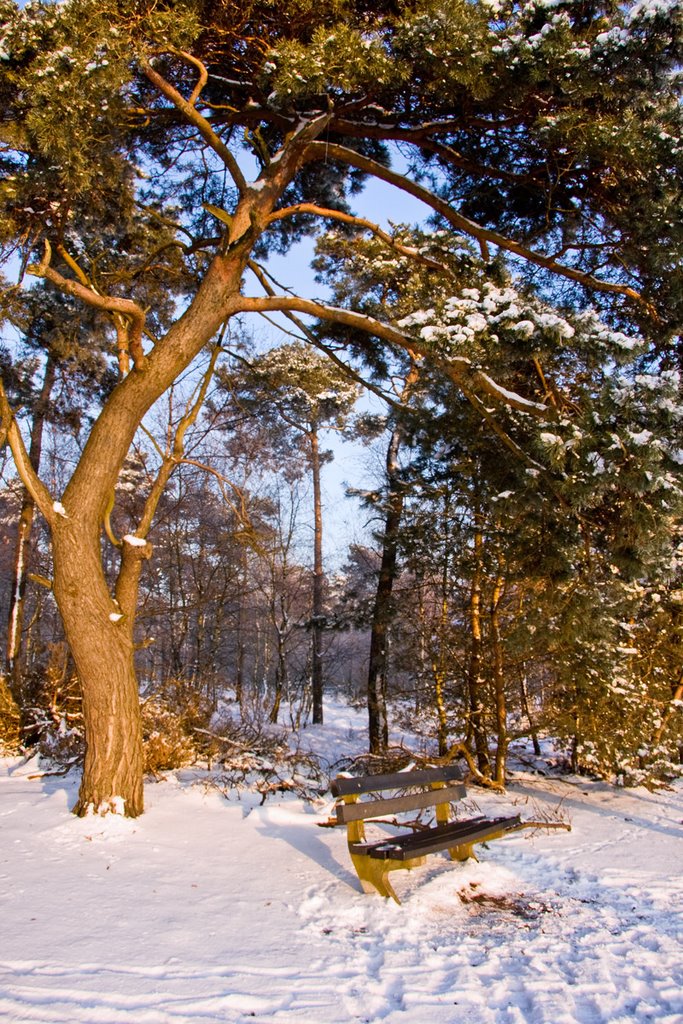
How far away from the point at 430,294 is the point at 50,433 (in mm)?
12374

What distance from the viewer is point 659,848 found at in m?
5.96

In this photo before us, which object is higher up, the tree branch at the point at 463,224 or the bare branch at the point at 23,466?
the tree branch at the point at 463,224

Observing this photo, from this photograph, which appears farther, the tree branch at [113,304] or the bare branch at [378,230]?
the bare branch at [378,230]

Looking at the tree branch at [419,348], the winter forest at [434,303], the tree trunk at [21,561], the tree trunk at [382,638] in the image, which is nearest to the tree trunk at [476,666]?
the winter forest at [434,303]

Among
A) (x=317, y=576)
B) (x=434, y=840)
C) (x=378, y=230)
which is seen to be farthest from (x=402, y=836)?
(x=317, y=576)

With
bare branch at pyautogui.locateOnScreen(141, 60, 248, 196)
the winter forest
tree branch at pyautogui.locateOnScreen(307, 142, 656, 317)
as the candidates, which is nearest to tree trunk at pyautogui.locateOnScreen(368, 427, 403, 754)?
Answer: the winter forest

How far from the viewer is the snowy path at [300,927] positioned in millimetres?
2684

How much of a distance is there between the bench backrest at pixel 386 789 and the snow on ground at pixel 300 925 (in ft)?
1.48

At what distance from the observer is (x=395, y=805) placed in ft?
14.9

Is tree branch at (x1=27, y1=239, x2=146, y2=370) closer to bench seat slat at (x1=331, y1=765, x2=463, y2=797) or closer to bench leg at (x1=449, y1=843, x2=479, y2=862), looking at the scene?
bench seat slat at (x1=331, y1=765, x2=463, y2=797)

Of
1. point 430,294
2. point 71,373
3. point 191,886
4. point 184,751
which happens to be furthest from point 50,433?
point 191,886

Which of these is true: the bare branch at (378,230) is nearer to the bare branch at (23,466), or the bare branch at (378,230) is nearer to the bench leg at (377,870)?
the bare branch at (23,466)

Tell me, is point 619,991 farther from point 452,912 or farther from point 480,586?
point 480,586

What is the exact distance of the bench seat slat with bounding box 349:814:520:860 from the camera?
397 cm
